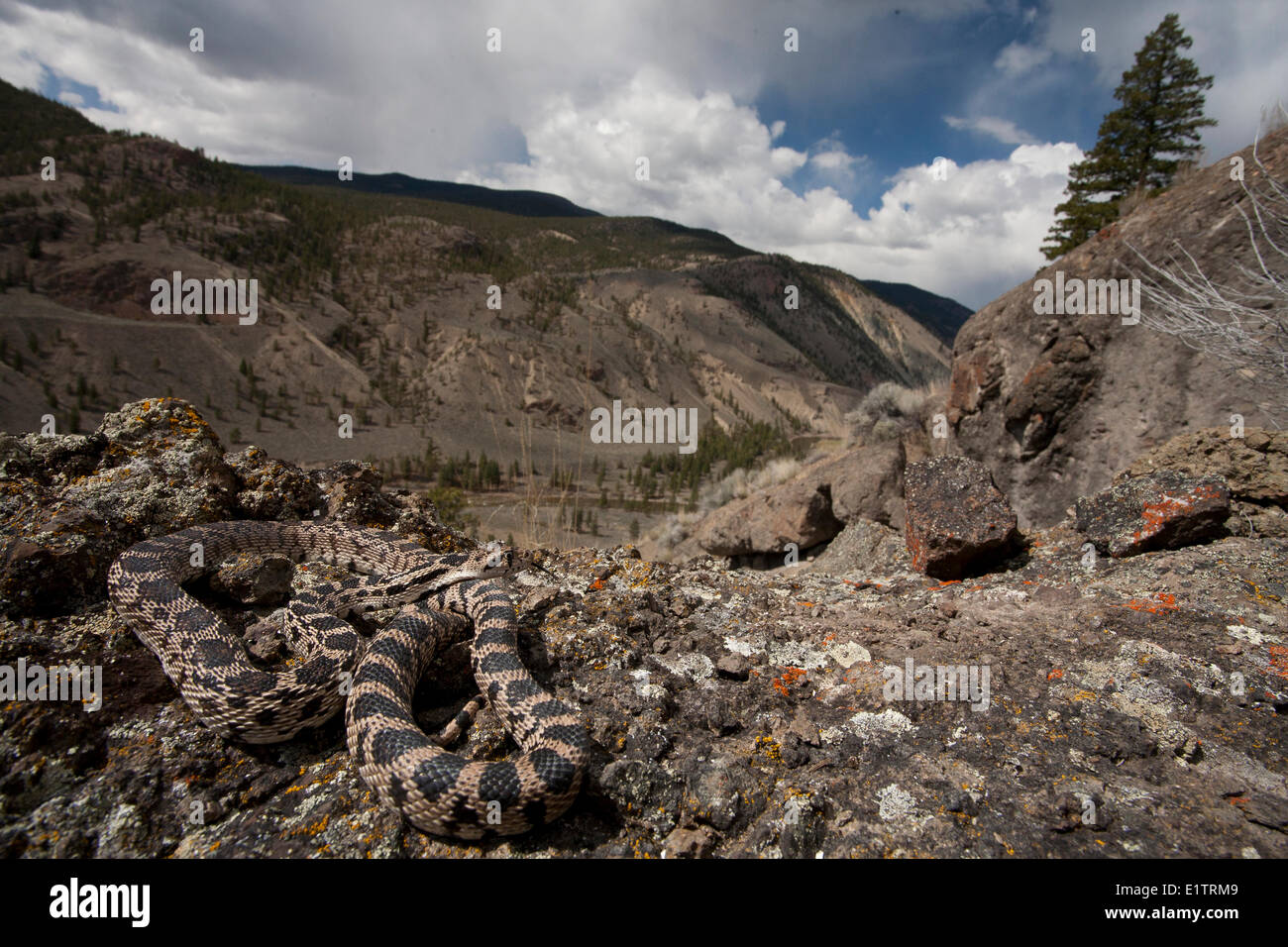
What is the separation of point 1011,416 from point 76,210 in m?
61.3

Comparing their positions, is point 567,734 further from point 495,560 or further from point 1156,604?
point 1156,604

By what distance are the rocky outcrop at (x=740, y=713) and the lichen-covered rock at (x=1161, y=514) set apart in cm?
16

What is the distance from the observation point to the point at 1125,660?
3.29 metres

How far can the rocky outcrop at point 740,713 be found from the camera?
235 centimetres

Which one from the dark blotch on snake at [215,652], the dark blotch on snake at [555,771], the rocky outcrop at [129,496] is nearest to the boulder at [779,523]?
the rocky outcrop at [129,496]

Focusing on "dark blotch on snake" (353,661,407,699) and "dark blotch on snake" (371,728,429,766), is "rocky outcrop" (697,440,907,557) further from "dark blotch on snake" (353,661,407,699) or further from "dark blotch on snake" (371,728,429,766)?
"dark blotch on snake" (371,728,429,766)

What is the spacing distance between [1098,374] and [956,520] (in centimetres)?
512

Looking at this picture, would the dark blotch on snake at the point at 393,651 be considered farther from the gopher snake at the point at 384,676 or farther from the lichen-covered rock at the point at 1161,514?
the lichen-covered rock at the point at 1161,514

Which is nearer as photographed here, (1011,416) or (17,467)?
(17,467)

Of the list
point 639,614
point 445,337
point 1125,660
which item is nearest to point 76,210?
point 445,337

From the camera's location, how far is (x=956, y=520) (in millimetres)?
5023

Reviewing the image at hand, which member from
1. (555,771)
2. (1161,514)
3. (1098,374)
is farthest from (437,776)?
(1098,374)

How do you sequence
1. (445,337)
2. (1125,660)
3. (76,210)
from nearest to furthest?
(1125,660) → (76,210) → (445,337)
